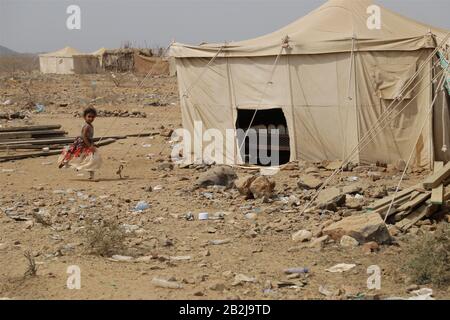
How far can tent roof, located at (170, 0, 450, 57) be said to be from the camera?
902cm

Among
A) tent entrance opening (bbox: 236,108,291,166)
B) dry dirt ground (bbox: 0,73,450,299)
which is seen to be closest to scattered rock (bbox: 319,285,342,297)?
dry dirt ground (bbox: 0,73,450,299)

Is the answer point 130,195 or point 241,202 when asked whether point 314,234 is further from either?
point 130,195

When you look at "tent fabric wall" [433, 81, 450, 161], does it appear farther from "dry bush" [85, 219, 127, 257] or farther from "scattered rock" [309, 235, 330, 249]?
"dry bush" [85, 219, 127, 257]

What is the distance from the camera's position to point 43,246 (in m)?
5.59

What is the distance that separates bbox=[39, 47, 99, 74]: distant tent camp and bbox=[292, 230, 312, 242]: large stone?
31.8 m

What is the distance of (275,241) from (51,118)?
501 inches

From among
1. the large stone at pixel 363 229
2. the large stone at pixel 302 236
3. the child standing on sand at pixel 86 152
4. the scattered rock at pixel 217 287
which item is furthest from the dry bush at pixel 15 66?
the scattered rock at pixel 217 287

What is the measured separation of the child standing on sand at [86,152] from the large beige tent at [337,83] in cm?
225

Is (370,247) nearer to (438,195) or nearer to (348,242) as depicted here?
(348,242)

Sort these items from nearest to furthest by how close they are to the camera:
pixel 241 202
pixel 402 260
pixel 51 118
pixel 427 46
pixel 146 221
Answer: pixel 402 260
pixel 146 221
pixel 241 202
pixel 427 46
pixel 51 118

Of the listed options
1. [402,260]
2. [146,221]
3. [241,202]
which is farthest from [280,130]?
[402,260]

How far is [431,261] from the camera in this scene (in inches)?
181

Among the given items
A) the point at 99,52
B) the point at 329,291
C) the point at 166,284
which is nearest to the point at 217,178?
the point at 166,284

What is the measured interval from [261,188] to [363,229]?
2.08m
